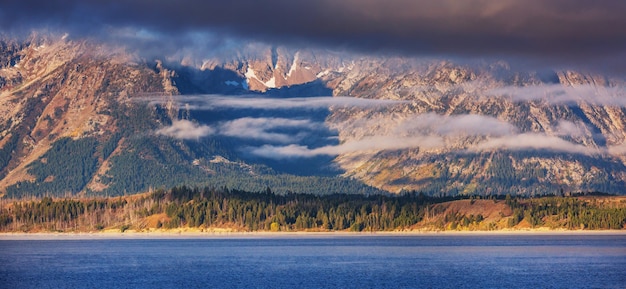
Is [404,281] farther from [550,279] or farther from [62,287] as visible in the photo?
[62,287]

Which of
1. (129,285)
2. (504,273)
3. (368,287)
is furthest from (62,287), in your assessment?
(504,273)

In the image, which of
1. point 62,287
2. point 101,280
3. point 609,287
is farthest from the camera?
point 101,280

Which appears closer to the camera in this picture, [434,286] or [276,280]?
[434,286]

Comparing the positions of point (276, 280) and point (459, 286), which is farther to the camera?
point (276, 280)

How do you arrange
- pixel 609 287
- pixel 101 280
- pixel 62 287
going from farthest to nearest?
1. pixel 101 280
2. pixel 62 287
3. pixel 609 287

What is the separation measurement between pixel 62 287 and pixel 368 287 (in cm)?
5216

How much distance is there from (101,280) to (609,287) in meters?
89.8

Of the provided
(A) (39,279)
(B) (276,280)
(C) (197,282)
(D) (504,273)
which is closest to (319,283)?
(B) (276,280)

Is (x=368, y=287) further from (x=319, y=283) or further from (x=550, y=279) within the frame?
(x=550, y=279)

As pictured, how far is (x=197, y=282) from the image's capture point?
618 feet

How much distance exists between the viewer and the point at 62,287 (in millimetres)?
178625

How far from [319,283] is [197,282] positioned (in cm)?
2255

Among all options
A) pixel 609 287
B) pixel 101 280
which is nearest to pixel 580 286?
pixel 609 287

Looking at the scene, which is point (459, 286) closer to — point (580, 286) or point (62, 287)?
point (580, 286)
